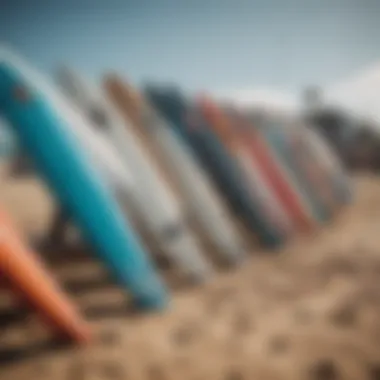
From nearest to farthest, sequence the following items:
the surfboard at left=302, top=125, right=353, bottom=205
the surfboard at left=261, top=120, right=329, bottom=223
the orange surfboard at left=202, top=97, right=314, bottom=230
A: 1. the orange surfboard at left=202, top=97, right=314, bottom=230
2. the surfboard at left=261, top=120, right=329, bottom=223
3. the surfboard at left=302, top=125, right=353, bottom=205

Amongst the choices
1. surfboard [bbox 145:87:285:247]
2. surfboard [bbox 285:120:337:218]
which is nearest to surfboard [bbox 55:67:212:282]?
surfboard [bbox 145:87:285:247]

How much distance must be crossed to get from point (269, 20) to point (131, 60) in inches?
16.9

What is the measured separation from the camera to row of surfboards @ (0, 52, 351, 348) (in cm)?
93

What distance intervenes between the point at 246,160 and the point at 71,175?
802mm

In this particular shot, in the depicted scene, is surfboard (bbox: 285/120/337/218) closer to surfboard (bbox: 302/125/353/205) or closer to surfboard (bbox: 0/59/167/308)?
surfboard (bbox: 302/125/353/205)

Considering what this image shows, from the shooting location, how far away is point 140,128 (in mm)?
1332

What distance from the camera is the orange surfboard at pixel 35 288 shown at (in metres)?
0.76

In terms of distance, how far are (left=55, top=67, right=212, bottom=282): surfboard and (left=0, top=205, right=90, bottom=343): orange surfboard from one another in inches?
12.8

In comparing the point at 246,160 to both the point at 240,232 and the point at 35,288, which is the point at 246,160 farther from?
the point at 35,288

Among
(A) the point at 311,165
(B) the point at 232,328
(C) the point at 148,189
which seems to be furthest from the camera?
(A) the point at 311,165

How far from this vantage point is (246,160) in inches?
64.3

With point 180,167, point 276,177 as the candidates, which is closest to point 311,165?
point 276,177

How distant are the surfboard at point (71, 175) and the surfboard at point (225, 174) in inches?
21.2

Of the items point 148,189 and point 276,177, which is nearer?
point 148,189
